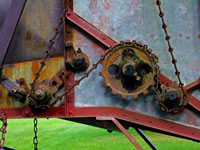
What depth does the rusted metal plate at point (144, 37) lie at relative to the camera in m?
4.88

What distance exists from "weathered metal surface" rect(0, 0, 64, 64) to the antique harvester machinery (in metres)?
0.02

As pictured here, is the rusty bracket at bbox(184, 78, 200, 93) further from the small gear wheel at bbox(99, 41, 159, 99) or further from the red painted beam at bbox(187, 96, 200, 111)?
the small gear wheel at bbox(99, 41, 159, 99)

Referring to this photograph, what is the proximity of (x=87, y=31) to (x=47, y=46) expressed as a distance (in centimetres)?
69

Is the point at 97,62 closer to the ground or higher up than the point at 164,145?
higher up

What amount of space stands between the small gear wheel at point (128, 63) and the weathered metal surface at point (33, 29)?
92cm

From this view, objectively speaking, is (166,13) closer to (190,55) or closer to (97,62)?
(190,55)

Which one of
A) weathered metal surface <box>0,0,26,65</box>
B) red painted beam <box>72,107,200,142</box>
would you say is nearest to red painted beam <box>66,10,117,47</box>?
weathered metal surface <box>0,0,26,65</box>

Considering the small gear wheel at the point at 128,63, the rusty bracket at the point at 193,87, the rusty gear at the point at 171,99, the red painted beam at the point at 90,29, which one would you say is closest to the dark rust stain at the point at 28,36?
the red painted beam at the point at 90,29

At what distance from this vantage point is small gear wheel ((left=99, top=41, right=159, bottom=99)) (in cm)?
477

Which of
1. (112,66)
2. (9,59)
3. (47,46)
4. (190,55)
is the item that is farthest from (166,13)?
(9,59)

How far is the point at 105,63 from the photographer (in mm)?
4844

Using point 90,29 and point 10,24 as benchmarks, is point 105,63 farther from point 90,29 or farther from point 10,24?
point 10,24

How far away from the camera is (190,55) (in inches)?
193

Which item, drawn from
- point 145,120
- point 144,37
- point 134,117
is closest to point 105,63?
point 144,37
